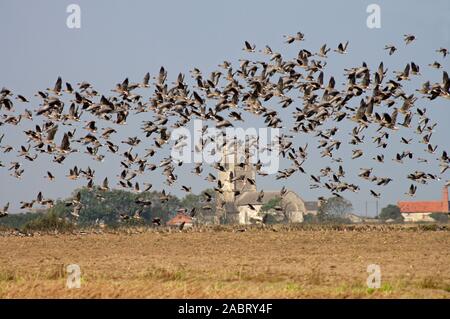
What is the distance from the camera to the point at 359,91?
32.5 metres

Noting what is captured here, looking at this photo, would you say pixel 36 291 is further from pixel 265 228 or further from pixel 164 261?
pixel 265 228

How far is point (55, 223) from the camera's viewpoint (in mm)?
83312

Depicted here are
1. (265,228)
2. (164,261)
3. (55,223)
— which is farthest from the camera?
(55,223)

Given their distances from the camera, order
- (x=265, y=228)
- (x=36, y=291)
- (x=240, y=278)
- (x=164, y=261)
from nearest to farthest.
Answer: (x=36, y=291), (x=240, y=278), (x=164, y=261), (x=265, y=228)

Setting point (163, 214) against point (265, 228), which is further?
point (163, 214)

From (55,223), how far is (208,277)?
55.4 m

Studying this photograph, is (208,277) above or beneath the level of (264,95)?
beneath

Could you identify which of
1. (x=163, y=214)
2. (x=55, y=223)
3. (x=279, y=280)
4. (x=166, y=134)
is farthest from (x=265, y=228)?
(x=163, y=214)
